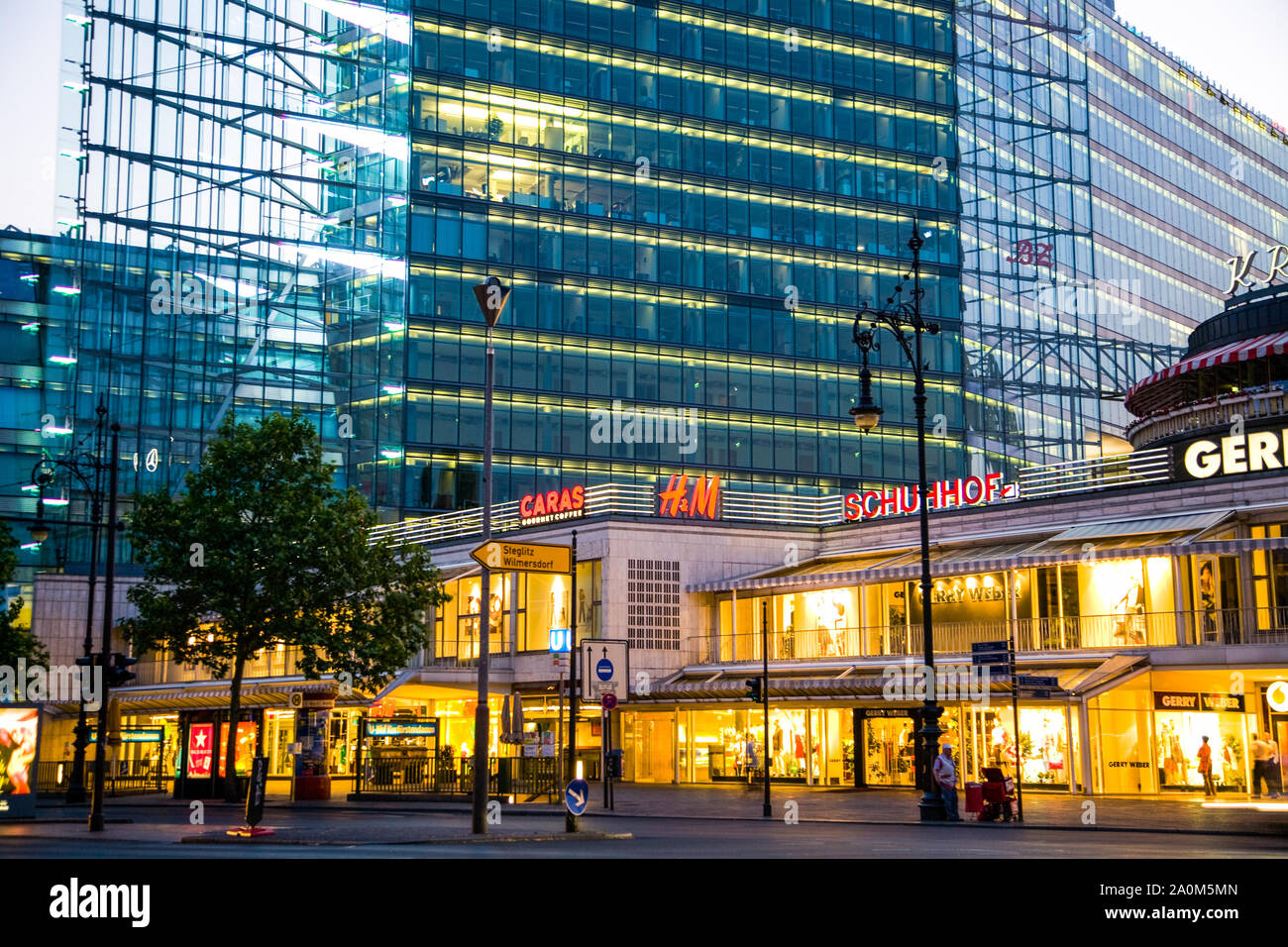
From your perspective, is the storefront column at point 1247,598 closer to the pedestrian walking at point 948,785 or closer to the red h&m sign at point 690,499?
the pedestrian walking at point 948,785

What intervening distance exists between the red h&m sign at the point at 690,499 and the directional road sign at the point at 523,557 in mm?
26640

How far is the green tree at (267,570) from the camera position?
43.8m

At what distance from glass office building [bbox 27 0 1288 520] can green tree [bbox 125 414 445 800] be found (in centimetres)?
3057

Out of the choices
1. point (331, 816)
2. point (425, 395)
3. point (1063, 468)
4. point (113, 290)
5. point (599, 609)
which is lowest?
point (331, 816)

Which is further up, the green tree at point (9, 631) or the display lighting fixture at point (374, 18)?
the display lighting fixture at point (374, 18)

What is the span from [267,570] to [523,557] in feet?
68.8

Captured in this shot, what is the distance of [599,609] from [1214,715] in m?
21.2

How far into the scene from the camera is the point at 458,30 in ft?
261

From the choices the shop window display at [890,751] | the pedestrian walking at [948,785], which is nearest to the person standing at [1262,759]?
the pedestrian walking at [948,785]

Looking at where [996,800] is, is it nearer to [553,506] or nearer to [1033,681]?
[1033,681]

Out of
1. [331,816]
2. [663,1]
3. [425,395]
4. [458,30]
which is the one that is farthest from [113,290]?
[331,816]

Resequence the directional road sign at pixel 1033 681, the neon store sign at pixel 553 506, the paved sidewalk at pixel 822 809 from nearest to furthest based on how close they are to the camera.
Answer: the paved sidewalk at pixel 822 809
the directional road sign at pixel 1033 681
the neon store sign at pixel 553 506

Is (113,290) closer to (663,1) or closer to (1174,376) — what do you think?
(663,1)
